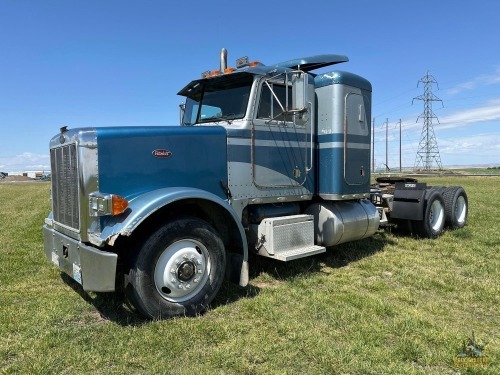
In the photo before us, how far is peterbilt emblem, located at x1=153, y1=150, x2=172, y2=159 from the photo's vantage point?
4.42 meters

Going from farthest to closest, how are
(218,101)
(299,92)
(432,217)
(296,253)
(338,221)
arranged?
(432,217)
(338,221)
(218,101)
(296,253)
(299,92)

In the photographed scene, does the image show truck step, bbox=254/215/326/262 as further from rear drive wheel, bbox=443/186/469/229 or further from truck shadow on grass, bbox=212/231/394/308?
rear drive wheel, bbox=443/186/469/229

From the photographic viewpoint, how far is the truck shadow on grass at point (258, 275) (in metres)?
4.39

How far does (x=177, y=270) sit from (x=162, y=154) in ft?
4.13

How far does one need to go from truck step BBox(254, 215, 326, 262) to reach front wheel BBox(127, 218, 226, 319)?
922 mm

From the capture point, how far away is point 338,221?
6.20 meters

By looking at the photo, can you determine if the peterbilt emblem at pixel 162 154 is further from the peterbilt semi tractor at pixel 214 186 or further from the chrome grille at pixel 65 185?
the chrome grille at pixel 65 185

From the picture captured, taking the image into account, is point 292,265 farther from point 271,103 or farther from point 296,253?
point 271,103

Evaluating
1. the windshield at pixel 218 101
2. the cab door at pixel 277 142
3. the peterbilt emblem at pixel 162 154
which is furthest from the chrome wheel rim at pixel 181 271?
the windshield at pixel 218 101

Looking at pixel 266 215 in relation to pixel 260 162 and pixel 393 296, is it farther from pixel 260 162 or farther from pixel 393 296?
pixel 393 296

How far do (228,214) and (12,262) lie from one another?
160 inches

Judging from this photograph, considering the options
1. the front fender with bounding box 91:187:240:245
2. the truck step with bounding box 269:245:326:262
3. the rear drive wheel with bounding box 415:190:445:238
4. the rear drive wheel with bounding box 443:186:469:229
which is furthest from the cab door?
the rear drive wheel with bounding box 443:186:469:229

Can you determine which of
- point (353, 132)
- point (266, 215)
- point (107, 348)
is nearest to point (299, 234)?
point (266, 215)
